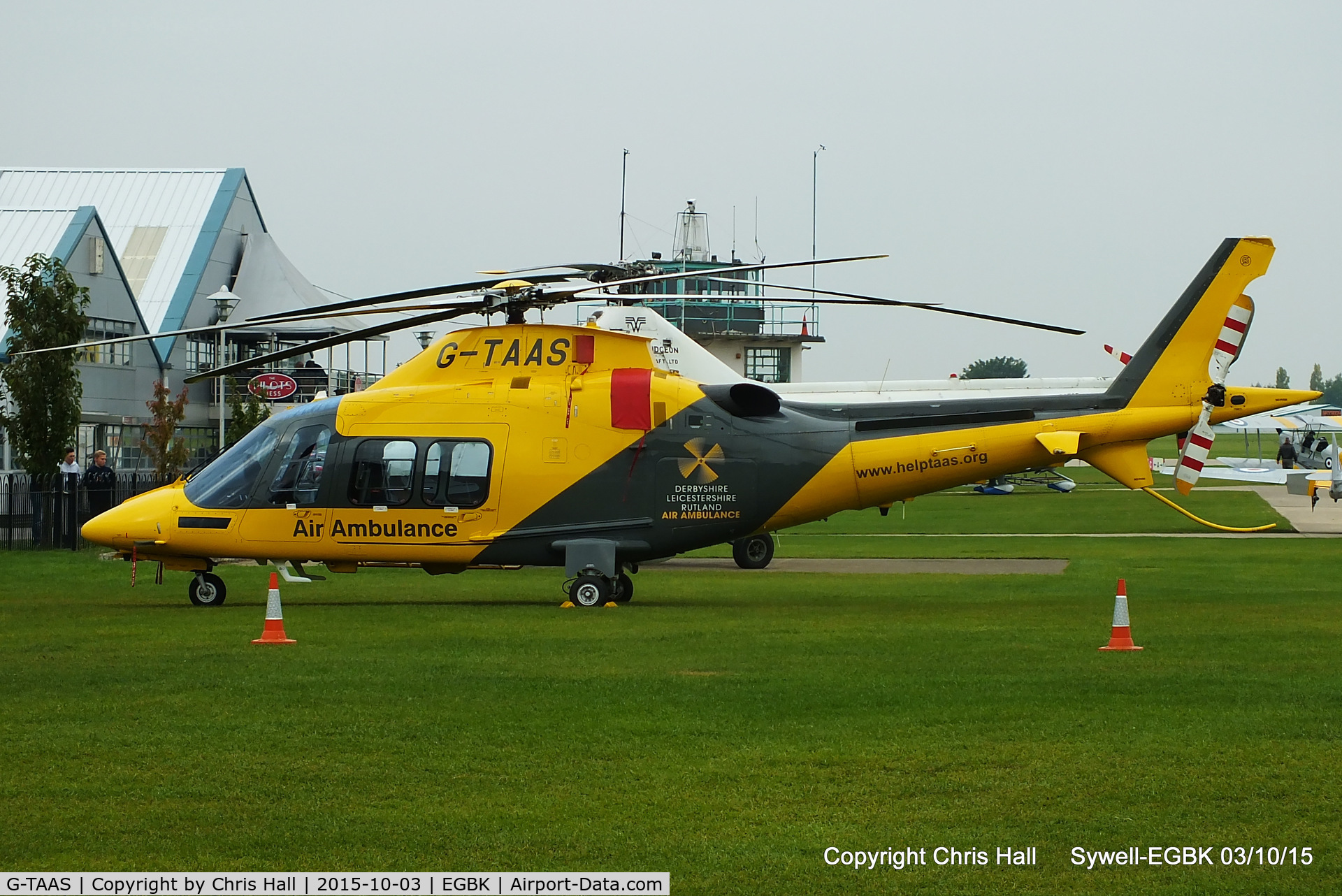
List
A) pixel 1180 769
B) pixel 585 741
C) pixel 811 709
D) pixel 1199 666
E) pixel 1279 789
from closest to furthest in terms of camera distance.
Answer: pixel 1279 789
pixel 1180 769
pixel 585 741
pixel 811 709
pixel 1199 666

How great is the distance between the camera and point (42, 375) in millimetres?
31594

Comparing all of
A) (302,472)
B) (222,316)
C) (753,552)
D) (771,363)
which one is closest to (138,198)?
(222,316)

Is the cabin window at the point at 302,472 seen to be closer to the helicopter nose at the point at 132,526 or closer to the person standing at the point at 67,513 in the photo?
the helicopter nose at the point at 132,526

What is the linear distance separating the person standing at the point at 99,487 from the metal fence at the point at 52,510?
0.01 m

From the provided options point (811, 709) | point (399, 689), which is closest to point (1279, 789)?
point (811, 709)

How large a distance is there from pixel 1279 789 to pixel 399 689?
6.77 m

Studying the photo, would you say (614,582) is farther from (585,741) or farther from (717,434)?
(585,741)

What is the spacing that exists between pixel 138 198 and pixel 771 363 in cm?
2488

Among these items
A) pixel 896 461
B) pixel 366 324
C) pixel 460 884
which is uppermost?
pixel 366 324

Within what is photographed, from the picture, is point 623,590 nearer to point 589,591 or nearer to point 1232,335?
point 589,591

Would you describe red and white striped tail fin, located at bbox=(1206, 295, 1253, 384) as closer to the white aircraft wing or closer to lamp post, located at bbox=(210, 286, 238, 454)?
lamp post, located at bbox=(210, 286, 238, 454)

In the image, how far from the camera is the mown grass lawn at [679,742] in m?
7.42

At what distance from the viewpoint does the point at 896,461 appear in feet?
65.1

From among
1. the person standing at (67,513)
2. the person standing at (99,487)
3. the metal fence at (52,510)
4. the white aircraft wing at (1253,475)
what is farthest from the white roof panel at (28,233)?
the white aircraft wing at (1253,475)
